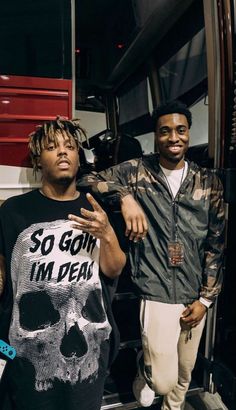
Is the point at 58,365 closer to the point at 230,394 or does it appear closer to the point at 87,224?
the point at 87,224

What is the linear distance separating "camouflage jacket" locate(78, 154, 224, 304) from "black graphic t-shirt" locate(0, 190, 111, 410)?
264 mm

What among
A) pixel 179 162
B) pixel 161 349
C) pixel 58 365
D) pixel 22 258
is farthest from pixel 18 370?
pixel 179 162

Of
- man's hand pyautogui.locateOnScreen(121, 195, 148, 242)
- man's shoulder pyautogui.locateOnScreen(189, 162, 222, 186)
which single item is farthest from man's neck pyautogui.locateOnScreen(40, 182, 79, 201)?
man's shoulder pyautogui.locateOnScreen(189, 162, 222, 186)

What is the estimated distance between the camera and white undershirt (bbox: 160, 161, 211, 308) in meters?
1.45

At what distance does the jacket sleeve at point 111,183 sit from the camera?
54.2 inches

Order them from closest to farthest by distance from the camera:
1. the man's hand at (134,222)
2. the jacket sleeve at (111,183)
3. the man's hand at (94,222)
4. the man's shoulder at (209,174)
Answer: the man's hand at (94,222), the man's hand at (134,222), the jacket sleeve at (111,183), the man's shoulder at (209,174)

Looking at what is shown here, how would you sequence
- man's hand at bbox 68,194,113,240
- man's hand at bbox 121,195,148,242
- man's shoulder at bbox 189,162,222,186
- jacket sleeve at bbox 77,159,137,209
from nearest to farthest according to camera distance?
1. man's hand at bbox 68,194,113,240
2. man's hand at bbox 121,195,148,242
3. jacket sleeve at bbox 77,159,137,209
4. man's shoulder at bbox 189,162,222,186

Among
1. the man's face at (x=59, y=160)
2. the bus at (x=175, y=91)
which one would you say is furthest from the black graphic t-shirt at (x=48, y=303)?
the bus at (x=175, y=91)

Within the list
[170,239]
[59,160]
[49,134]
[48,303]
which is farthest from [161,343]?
[49,134]

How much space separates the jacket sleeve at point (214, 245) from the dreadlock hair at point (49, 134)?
720mm

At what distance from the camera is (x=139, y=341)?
68.3 inches

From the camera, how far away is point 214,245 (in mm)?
1490

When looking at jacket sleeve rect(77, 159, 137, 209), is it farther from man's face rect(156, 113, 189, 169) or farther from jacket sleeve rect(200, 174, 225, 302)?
jacket sleeve rect(200, 174, 225, 302)

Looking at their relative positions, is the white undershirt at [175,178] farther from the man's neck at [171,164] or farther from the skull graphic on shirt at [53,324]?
the skull graphic on shirt at [53,324]
